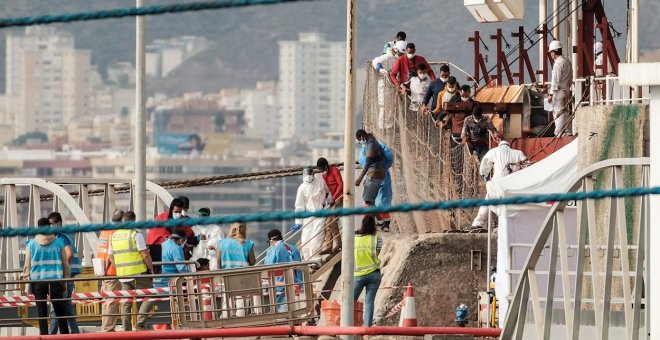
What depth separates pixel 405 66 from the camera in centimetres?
2791

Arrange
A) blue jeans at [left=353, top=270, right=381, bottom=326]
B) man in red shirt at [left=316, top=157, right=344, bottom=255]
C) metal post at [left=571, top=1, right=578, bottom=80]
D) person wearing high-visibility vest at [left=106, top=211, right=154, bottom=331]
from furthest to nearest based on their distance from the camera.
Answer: metal post at [left=571, top=1, right=578, bottom=80]
man in red shirt at [left=316, top=157, right=344, bottom=255]
blue jeans at [left=353, top=270, right=381, bottom=326]
person wearing high-visibility vest at [left=106, top=211, right=154, bottom=331]

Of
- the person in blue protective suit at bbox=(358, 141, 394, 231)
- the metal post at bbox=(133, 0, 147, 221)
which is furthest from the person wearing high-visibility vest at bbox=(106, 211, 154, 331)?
the person in blue protective suit at bbox=(358, 141, 394, 231)

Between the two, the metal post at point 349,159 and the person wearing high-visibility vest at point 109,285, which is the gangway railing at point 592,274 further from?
the person wearing high-visibility vest at point 109,285

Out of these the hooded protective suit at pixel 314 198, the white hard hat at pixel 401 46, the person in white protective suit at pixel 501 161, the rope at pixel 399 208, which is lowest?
the hooded protective suit at pixel 314 198

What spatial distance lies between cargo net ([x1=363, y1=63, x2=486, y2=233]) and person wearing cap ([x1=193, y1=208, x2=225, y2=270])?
140 inches

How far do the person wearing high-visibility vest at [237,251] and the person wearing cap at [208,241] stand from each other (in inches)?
30.2

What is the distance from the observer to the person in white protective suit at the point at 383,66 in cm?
2836

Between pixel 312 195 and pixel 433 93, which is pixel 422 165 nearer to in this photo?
pixel 433 93

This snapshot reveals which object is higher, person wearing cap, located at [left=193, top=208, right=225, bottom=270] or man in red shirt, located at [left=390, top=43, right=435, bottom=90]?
man in red shirt, located at [left=390, top=43, right=435, bottom=90]

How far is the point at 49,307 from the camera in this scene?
2081 centimetres

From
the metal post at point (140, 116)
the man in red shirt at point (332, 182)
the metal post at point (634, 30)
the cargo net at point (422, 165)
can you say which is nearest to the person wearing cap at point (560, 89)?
the metal post at point (634, 30)

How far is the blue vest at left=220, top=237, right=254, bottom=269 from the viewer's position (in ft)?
68.9

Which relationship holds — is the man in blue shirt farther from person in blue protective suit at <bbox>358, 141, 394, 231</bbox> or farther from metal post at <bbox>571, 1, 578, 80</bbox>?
metal post at <bbox>571, 1, 578, 80</bbox>

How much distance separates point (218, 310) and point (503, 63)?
1498 cm
